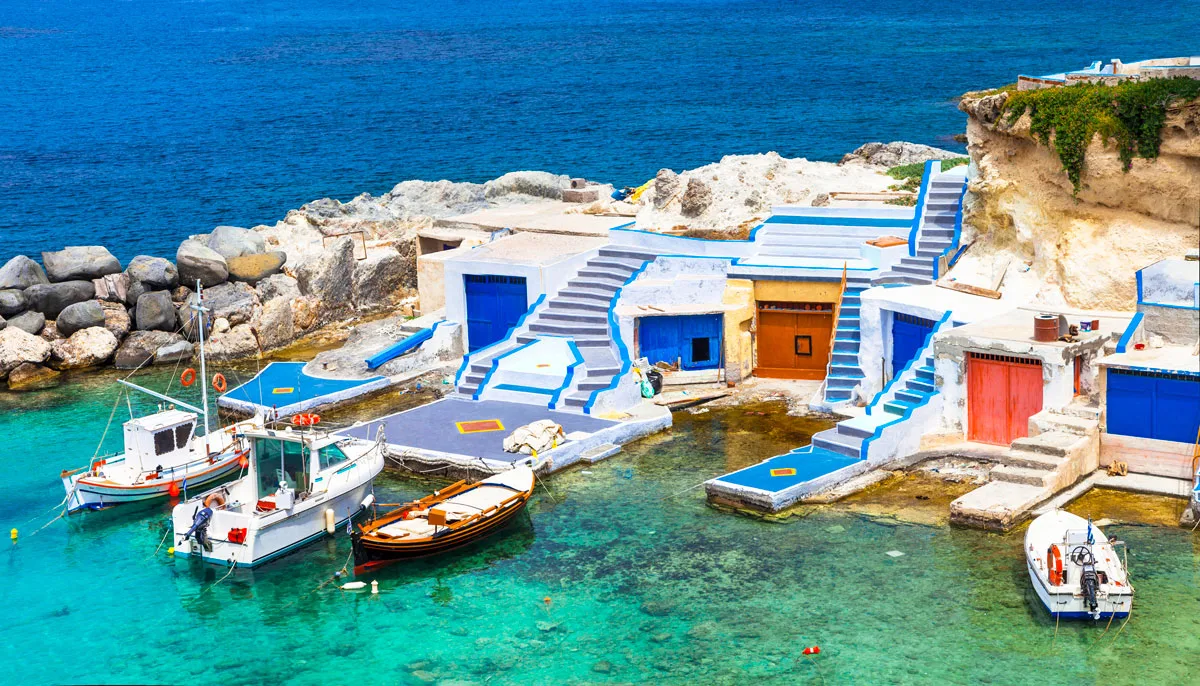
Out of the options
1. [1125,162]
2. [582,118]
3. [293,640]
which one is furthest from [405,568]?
[582,118]

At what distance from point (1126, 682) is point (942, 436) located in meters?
10.8

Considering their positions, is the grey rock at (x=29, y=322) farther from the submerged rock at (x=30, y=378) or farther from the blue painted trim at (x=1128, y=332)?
the blue painted trim at (x=1128, y=332)

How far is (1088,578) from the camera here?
23.5 metres

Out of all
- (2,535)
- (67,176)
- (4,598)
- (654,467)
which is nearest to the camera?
(4,598)

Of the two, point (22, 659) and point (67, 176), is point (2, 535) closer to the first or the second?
point (22, 659)

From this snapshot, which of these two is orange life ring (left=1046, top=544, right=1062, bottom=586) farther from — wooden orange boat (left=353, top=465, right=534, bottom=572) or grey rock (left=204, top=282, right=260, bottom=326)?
grey rock (left=204, top=282, right=260, bottom=326)

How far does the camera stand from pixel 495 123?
118 m

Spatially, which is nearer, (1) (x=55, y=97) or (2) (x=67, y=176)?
(2) (x=67, y=176)

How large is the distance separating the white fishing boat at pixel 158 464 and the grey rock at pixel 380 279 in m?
13.7

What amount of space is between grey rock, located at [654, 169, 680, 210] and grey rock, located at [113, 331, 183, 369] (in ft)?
51.3

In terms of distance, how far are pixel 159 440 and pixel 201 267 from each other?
553 inches

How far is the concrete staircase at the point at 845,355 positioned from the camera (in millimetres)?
35406

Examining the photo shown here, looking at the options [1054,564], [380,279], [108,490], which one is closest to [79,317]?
[380,279]

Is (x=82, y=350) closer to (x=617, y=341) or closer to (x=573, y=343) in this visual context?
(x=573, y=343)
